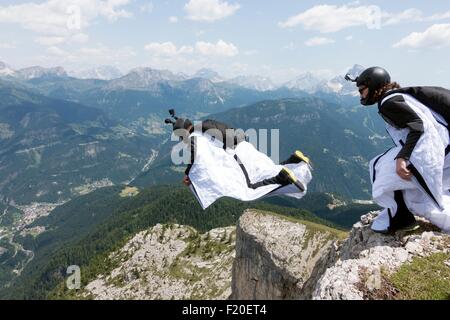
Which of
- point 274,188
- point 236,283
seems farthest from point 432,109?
point 236,283

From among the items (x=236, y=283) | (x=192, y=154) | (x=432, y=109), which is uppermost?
(x=432, y=109)

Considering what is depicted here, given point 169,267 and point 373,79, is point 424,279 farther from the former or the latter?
point 169,267

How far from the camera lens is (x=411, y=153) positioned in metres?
10.7

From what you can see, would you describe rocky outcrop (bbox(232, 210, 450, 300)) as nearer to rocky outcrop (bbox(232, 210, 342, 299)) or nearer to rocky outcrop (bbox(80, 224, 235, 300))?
rocky outcrop (bbox(232, 210, 342, 299))

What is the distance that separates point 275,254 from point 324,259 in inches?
986

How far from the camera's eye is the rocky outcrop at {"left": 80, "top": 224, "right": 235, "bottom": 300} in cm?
8376

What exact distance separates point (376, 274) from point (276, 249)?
41837 mm

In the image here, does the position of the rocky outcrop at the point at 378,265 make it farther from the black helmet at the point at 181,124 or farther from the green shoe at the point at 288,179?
the black helmet at the point at 181,124

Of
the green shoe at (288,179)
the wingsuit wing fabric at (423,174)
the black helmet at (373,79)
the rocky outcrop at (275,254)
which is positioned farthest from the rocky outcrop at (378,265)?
the rocky outcrop at (275,254)

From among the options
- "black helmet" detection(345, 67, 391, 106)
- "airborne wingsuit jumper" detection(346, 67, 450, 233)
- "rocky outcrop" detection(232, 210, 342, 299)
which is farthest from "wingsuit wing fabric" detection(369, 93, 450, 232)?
"rocky outcrop" detection(232, 210, 342, 299)

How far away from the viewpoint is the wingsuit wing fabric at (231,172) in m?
14.2

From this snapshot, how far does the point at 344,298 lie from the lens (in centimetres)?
946

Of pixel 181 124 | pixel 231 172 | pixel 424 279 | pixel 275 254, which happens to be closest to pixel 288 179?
pixel 231 172
